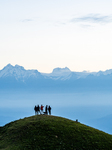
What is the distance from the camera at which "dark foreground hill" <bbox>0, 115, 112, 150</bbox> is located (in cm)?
4153

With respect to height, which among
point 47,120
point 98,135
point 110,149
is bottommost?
point 110,149

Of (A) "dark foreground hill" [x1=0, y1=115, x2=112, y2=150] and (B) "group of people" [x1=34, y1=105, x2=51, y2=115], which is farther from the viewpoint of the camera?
(B) "group of people" [x1=34, y1=105, x2=51, y2=115]

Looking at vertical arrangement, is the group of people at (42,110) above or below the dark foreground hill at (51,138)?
above

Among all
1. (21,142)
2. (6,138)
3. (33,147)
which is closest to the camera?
(33,147)

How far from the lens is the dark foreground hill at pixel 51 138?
1635 inches

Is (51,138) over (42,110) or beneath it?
beneath

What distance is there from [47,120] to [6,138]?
10628 millimetres

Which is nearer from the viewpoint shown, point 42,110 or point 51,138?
point 51,138

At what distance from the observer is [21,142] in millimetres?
43312

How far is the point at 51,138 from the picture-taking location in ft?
144

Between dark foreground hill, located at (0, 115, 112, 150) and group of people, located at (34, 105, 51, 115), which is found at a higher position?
group of people, located at (34, 105, 51, 115)

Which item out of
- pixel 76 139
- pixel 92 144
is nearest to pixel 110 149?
pixel 92 144

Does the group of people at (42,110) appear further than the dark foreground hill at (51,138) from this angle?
Yes

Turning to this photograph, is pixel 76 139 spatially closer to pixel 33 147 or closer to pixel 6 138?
pixel 33 147
